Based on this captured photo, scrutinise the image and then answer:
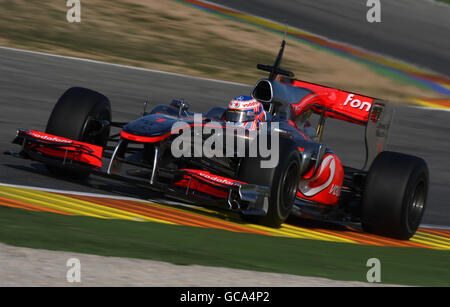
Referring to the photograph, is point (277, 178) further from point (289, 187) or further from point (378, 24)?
point (378, 24)

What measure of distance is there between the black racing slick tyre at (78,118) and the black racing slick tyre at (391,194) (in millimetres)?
2991

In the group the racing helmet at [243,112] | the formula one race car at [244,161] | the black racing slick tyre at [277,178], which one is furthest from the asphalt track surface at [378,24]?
the black racing slick tyre at [277,178]

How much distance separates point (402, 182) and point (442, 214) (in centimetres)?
276

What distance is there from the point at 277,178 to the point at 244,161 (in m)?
0.37

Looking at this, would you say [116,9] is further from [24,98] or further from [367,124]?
[367,124]

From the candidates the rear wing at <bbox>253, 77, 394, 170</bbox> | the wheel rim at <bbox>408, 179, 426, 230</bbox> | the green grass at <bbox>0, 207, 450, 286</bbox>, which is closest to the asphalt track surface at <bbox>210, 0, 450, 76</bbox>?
the rear wing at <bbox>253, 77, 394, 170</bbox>

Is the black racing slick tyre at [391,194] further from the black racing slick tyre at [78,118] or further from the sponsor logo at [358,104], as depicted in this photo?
the black racing slick tyre at [78,118]

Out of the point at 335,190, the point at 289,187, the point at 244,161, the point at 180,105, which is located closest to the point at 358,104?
the point at 335,190

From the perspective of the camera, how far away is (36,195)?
789 centimetres

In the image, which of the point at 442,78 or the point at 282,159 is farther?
the point at 442,78

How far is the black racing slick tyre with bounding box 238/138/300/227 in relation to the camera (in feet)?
25.2

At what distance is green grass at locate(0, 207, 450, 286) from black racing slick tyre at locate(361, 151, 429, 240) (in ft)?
2.91

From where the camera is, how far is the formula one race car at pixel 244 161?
305 inches
